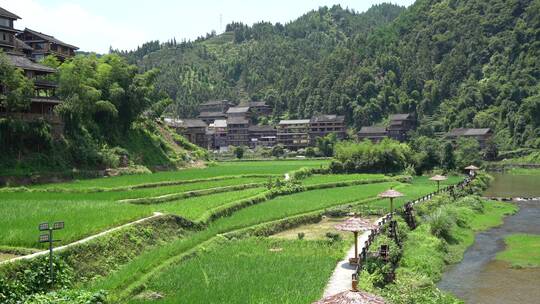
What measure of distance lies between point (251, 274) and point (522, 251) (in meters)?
16.8

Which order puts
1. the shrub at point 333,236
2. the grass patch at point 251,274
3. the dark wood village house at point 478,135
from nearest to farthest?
the grass patch at point 251,274, the shrub at point 333,236, the dark wood village house at point 478,135

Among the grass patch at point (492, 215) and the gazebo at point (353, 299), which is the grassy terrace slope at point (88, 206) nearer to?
the gazebo at point (353, 299)

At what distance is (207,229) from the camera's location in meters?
29.4

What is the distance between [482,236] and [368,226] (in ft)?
49.7

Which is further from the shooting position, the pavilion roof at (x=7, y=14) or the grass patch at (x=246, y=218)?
the pavilion roof at (x=7, y=14)

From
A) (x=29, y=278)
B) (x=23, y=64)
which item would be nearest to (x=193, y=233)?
(x=29, y=278)

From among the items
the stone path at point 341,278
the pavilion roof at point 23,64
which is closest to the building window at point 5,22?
the pavilion roof at point 23,64

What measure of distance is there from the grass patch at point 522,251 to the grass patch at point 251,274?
8952 millimetres

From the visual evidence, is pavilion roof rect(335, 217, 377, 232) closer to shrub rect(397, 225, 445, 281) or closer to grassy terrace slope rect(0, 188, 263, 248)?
shrub rect(397, 225, 445, 281)

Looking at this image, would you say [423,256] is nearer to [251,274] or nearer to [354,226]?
[354,226]

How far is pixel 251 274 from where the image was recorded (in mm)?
20812

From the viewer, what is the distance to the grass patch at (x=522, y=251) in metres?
27.0

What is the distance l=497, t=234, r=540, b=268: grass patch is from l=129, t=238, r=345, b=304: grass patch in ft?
29.4

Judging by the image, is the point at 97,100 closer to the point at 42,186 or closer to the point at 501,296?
the point at 42,186
